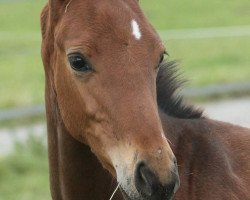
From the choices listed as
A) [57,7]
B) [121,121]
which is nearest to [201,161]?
[121,121]

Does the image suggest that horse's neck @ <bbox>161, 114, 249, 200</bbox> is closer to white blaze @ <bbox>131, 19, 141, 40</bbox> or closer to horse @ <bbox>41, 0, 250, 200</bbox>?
horse @ <bbox>41, 0, 250, 200</bbox>

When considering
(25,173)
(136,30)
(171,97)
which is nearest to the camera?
(136,30)

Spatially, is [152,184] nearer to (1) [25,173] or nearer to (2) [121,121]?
(2) [121,121]

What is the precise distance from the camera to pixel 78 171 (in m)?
4.30

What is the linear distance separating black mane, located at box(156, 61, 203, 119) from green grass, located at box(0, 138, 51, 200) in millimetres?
3226

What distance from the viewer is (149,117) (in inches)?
147

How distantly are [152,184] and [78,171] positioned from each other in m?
0.81

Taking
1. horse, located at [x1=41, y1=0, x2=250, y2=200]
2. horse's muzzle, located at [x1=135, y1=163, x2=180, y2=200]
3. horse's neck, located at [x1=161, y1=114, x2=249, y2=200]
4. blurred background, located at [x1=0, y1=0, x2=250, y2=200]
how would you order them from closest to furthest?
horse's muzzle, located at [x1=135, y1=163, x2=180, y2=200] → horse, located at [x1=41, y1=0, x2=250, y2=200] → horse's neck, located at [x1=161, y1=114, x2=249, y2=200] → blurred background, located at [x1=0, y1=0, x2=250, y2=200]

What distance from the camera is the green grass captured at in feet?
25.6

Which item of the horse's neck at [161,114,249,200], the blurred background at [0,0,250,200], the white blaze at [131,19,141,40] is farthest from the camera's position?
the blurred background at [0,0,250,200]

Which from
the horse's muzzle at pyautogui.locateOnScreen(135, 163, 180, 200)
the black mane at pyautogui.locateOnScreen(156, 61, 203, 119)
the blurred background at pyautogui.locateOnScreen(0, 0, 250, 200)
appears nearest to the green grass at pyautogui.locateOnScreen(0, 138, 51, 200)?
the blurred background at pyautogui.locateOnScreen(0, 0, 250, 200)

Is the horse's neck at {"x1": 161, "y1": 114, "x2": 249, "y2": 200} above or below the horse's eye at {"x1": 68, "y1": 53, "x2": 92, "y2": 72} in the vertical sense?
below

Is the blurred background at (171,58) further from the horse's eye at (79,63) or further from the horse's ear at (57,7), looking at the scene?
the horse's eye at (79,63)

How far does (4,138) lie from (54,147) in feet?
18.7
